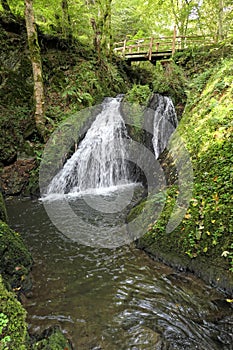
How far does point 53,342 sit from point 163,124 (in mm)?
8759

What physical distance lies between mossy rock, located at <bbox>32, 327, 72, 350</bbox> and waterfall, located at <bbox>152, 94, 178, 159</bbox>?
7.53 m

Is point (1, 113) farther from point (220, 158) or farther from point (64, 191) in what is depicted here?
point (220, 158)

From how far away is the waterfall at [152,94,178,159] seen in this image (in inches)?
383

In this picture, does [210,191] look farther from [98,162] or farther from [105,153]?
[105,153]

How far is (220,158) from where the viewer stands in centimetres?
494

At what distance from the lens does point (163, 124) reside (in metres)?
9.98

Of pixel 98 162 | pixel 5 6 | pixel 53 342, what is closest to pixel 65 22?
pixel 5 6

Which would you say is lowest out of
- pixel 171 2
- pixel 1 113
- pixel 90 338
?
pixel 90 338

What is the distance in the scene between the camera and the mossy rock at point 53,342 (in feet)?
7.90

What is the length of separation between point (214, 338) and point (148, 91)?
34.5ft

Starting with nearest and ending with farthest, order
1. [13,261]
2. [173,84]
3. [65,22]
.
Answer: [13,261]
[173,84]
[65,22]

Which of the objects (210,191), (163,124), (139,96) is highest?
(139,96)

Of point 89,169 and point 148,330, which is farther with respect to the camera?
point 89,169

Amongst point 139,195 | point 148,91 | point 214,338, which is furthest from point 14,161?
point 214,338
